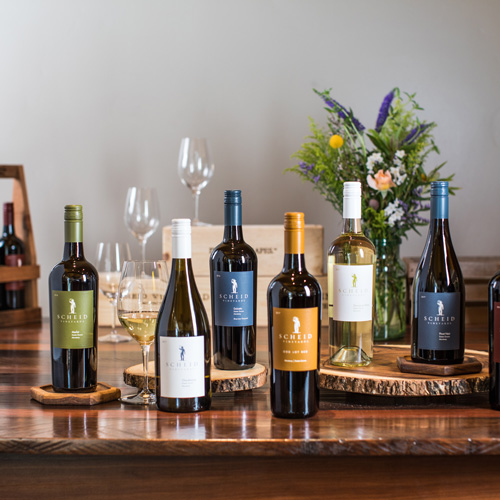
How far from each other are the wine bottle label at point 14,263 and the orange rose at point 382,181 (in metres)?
0.99

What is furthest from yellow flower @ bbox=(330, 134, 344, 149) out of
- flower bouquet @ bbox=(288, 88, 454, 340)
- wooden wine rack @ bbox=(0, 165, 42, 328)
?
wooden wine rack @ bbox=(0, 165, 42, 328)

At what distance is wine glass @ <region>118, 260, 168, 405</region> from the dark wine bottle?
44 cm

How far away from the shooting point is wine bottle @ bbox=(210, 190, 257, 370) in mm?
1003

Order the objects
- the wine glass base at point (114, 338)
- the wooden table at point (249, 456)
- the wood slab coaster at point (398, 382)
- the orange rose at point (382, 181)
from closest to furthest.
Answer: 1. the wooden table at point (249, 456)
2. the wood slab coaster at point (398, 382)
3. the orange rose at point (382, 181)
4. the wine glass base at point (114, 338)

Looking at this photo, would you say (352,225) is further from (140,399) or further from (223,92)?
(223,92)

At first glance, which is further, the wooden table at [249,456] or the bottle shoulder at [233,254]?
the bottle shoulder at [233,254]

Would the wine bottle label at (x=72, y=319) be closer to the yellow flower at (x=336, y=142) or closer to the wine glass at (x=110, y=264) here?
the wine glass at (x=110, y=264)

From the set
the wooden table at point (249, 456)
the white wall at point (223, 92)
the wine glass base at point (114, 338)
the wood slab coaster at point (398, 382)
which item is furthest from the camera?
the white wall at point (223, 92)

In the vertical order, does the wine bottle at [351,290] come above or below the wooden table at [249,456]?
above

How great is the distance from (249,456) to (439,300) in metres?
0.35

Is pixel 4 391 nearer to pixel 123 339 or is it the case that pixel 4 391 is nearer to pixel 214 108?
pixel 123 339

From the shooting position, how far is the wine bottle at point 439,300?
3.18 feet

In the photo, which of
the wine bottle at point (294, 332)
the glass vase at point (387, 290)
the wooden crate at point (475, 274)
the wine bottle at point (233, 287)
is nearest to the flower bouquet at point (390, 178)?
the glass vase at point (387, 290)

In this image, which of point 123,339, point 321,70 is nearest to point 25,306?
point 123,339
